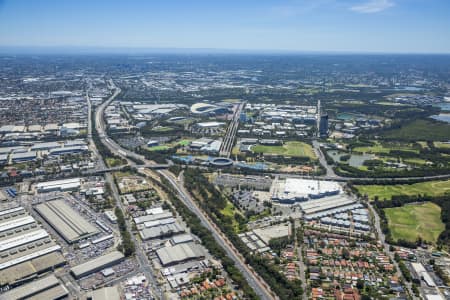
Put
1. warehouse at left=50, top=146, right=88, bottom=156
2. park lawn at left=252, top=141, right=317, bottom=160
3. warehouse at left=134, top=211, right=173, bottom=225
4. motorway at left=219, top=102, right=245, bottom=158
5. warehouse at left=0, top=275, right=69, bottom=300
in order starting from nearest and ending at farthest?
warehouse at left=0, top=275, right=69, bottom=300
warehouse at left=134, top=211, right=173, bottom=225
warehouse at left=50, top=146, right=88, bottom=156
park lawn at left=252, top=141, right=317, bottom=160
motorway at left=219, top=102, right=245, bottom=158

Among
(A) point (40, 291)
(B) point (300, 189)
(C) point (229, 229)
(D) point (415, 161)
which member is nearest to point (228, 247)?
(C) point (229, 229)

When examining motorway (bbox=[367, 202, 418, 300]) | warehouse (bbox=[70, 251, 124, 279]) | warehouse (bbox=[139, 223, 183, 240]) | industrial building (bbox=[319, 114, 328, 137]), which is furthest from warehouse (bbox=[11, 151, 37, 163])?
industrial building (bbox=[319, 114, 328, 137])

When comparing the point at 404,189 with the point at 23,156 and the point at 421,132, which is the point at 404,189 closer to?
the point at 421,132

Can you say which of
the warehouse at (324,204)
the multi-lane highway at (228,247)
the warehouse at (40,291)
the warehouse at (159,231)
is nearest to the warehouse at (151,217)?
the warehouse at (159,231)

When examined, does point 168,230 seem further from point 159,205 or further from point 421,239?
point 421,239

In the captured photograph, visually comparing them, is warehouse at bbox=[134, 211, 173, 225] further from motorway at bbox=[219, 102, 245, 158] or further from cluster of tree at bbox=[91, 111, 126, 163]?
motorway at bbox=[219, 102, 245, 158]

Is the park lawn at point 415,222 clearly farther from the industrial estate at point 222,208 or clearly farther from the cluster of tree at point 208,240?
the cluster of tree at point 208,240
